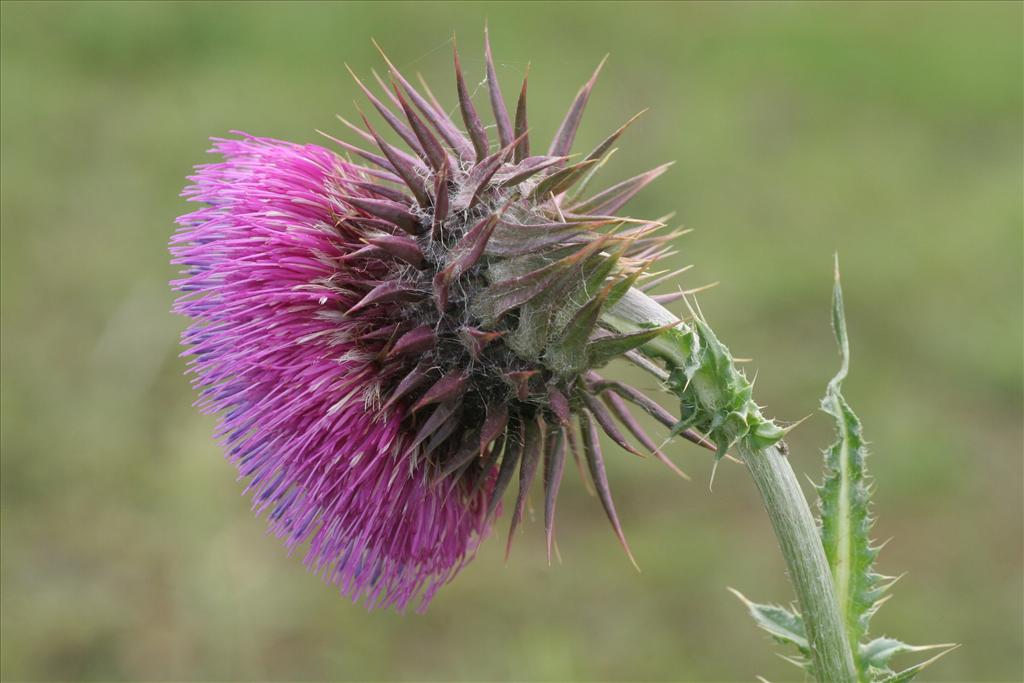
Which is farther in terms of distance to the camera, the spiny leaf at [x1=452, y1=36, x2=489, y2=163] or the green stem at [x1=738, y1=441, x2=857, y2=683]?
the spiny leaf at [x1=452, y1=36, x2=489, y2=163]

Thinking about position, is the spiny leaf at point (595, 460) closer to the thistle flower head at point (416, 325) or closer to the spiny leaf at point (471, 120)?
the thistle flower head at point (416, 325)

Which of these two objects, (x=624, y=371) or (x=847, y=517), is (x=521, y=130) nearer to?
(x=847, y=517)

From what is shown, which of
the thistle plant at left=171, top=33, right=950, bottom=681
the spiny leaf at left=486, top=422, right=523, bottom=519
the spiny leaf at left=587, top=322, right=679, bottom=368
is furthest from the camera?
the spiny leaf at left=486, top=422, right=523, bottom=519

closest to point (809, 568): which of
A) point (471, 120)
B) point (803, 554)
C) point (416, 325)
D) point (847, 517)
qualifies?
point (803, 554)

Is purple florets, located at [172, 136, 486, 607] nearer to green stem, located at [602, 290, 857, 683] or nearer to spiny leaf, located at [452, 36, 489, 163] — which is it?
spiny leaf, located at [452, 36, 489, 163]

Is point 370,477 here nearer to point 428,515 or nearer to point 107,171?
point 428,515

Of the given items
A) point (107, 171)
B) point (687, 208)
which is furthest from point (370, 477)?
point (107, 171)

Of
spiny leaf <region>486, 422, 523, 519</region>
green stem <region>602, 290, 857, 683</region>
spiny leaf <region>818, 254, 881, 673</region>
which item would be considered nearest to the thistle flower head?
spiny leaf <region>486, 422, 523, 519</region>

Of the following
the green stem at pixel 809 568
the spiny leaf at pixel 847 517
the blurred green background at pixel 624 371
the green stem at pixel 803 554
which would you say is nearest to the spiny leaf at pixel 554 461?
the green stem at pixel 803 554
